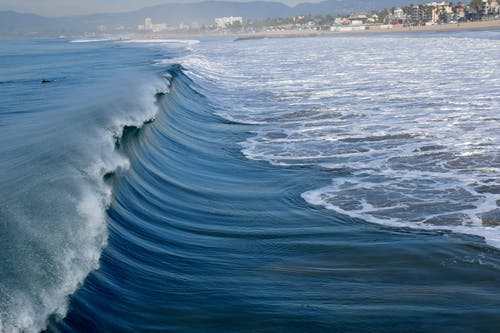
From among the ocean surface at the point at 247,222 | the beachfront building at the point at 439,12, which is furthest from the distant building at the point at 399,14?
the ocean surface at the point at 247,222

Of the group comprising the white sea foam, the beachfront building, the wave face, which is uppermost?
the beachfront building

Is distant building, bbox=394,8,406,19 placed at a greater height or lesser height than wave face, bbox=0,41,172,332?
greater

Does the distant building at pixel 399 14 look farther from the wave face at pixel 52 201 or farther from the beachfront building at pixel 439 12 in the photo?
the wave face at pixel 52 201

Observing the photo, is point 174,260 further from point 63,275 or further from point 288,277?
point 63,275

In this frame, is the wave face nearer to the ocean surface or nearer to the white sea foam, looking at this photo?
the ocean surface

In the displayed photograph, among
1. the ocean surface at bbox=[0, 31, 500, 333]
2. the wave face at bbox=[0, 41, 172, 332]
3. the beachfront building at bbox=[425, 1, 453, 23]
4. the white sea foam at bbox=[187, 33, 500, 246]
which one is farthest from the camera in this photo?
the beachfront building at bbox=[425, 1, 453, 23]

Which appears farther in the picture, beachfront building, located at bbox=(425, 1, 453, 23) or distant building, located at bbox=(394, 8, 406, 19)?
distant building, located at bbox=(394, 8, 406, 19)

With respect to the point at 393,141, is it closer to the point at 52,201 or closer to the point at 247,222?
the point at 247,222

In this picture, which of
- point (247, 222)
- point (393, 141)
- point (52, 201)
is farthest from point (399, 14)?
point (52, 201)

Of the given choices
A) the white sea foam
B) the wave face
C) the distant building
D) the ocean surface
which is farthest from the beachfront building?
the wave face

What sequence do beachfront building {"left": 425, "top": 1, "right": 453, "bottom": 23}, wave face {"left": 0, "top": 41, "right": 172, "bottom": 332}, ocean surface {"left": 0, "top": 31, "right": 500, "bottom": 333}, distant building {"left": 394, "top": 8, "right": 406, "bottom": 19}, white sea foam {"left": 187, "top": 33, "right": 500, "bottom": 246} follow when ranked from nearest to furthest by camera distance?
wave face {"left": 0, "top": 41, "right": 172, "bottom": 332}
ocean surface {"left": 0, "top": 31, "right": 500, "bottom": 333}
white sea foam {"left": 187, "top": 33, "right": 500, "bottom": 246}
beachfront building {"left": 425, "top": 1, "right": 453, "bottom": 23}
distant building {"left": 394, "top": 8, "right": 406, "bottom": 19}
